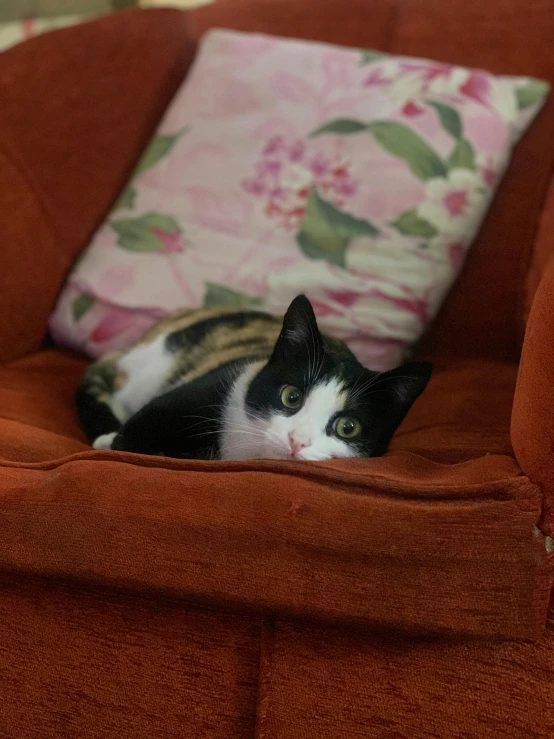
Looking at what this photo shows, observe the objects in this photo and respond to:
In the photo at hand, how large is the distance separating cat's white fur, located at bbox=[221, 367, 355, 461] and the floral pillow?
0.35 meters

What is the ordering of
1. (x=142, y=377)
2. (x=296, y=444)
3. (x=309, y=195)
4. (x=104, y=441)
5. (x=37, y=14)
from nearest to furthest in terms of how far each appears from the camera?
1. (x=296, y=444)
2. (x=104, y=441)
3. (x=142, y=377)
4. (x=309, y=195)
5. (x=37, y=14)

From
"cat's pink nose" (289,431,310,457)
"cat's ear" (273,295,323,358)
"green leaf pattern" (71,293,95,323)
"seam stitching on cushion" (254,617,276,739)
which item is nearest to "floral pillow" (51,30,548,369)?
"green leaf pattern" (71,293,95,323)

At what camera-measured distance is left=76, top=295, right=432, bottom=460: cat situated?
3.11ft

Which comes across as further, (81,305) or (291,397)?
(81,305)

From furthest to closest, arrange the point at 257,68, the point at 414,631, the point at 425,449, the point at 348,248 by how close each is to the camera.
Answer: the point at 257,68
the point at 348,248
the point at 425,449
the point at 414,631

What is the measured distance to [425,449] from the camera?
96 centimetres

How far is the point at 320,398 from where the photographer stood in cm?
95

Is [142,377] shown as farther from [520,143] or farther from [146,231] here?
[520,143]

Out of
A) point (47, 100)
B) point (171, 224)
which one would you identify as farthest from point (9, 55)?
point (171, 224)

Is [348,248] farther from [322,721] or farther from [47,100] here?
[322,721]

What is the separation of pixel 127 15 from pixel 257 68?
313 mm

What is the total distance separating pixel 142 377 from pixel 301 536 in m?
0.63

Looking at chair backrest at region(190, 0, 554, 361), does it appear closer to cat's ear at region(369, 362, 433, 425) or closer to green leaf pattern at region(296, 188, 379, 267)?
green leaf pattern at region(296, 188, 379, 267)

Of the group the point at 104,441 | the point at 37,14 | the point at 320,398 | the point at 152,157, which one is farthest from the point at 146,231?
the point at 37,14
